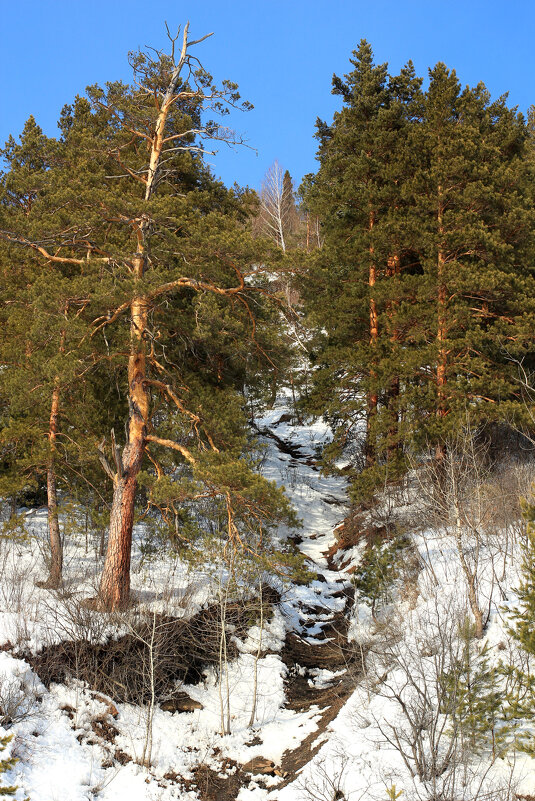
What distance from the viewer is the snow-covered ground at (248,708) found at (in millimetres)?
6801

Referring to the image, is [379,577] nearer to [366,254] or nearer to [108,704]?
[108,704]

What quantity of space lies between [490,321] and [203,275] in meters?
Answer: 8.46

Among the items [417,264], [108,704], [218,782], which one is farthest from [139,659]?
[417,264]

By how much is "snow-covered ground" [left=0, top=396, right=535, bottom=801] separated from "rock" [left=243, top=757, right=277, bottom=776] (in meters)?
0.16

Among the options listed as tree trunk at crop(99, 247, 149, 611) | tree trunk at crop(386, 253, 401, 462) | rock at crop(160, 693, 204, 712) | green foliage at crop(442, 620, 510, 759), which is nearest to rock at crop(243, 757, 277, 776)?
rock at crop(160, 693, 204, 712)

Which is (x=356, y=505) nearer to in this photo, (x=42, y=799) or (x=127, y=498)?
(x=127, y=498)

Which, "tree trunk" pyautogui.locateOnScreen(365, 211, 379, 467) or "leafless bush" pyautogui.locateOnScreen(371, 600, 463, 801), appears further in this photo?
"tree trunk" pyautogui.locateOnScreen(365, 211, 379, 467)

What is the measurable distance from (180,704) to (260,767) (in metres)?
1.92

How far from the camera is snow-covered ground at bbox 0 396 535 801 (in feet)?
22.3

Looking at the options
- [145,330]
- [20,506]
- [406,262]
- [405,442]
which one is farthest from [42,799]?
[406,262]

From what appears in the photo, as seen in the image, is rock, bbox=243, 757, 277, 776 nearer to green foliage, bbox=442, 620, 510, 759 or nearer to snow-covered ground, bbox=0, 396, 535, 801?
snow-covered ground, bbox=0, 396, 535, 801

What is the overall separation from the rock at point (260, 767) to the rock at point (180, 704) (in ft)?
4.98

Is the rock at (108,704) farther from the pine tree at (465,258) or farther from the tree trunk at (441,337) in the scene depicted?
the tree trunk at (441,337)

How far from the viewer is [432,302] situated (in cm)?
1473
